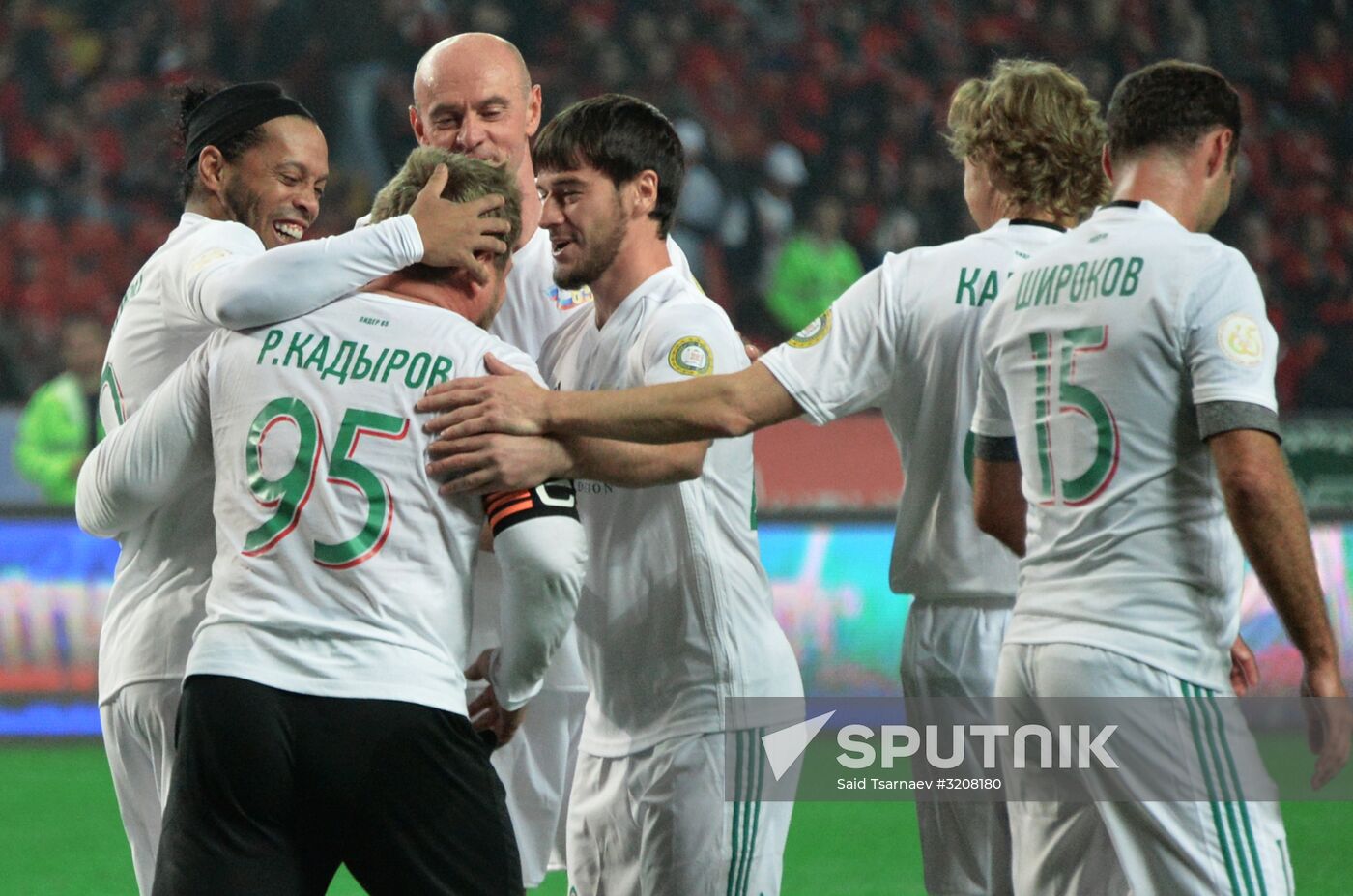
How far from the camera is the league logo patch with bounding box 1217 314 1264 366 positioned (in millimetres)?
2805

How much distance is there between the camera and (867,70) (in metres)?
14.5

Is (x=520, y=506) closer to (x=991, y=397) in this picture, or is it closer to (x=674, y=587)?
(x=674, y=587)

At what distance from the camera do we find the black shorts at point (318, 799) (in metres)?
2.62

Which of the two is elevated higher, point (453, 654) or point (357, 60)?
point (357, 60)

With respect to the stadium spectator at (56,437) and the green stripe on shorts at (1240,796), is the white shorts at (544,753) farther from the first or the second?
the stadium spectator at (56,437)

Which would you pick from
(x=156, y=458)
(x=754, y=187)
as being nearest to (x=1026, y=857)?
(x=156, y=458)

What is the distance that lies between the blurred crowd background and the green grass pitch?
20.1 ft

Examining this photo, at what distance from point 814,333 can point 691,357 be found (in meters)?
0.28

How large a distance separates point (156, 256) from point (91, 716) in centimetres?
549

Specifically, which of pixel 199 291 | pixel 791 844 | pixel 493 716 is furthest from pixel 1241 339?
pixel 791 844

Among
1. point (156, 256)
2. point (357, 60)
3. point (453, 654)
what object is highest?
point (357, 60)

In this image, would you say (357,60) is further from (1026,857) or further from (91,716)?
(1026,857)

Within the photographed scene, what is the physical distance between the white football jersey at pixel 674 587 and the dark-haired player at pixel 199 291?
23.7 inches

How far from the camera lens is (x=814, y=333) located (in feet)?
11.2
